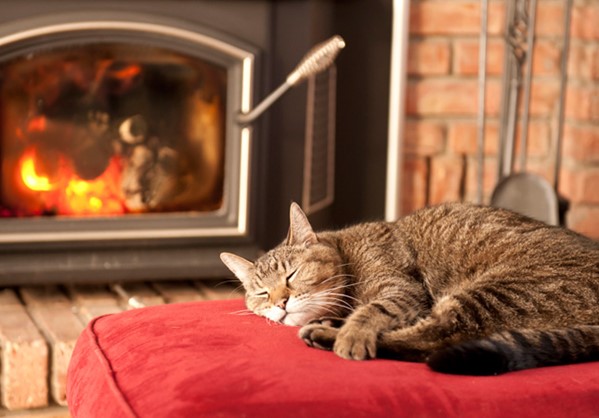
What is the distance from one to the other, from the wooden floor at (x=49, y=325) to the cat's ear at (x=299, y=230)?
0.31 meters

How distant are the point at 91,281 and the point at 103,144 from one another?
0.29 meters

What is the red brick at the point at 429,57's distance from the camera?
7.70 ft

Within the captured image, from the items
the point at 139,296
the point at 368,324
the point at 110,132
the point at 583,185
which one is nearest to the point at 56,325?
the point at 139,296

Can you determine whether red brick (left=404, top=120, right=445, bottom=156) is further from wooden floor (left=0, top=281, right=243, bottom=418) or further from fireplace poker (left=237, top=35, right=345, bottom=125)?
wooden floor (left=0, top=281, right=243, bottom=418)

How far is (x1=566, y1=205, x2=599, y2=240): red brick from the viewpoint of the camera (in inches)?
94.3

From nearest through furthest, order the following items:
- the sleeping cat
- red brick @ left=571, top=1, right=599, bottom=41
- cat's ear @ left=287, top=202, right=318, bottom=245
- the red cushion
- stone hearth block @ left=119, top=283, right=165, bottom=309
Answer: the red cushion, the sleeping cat, cat's ear @ left=287, top=202, right=318, bottom=245, stone hearth block @ left=119, top=283, right=165, bottom=309, red brick @ left=571, top=1, right=599, bottom=41

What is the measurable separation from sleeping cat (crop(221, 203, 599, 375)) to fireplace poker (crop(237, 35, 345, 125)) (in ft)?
1.51

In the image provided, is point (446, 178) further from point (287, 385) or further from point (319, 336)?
point (287, 385)

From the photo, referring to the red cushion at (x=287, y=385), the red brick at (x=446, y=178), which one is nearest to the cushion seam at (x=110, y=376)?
the red cushion at (x=287, y=385)

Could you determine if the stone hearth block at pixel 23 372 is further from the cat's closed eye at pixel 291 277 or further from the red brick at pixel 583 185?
the red brick at pixel 583 185

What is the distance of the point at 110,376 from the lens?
1240 mm

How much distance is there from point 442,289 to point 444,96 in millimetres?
989

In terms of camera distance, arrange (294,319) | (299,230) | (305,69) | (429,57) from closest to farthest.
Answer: (294,319)
(299,230)
(305,69)
(429,57)

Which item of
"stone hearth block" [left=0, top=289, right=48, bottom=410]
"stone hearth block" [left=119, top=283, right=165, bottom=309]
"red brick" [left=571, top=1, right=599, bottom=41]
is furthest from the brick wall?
"stone hearth block" [left=0, top=289, right=48, bottom=410]
